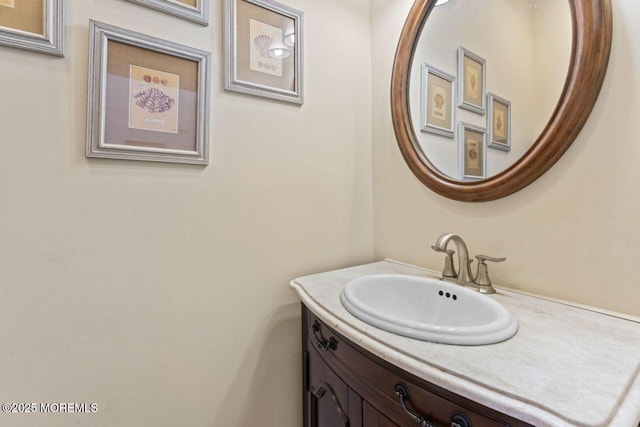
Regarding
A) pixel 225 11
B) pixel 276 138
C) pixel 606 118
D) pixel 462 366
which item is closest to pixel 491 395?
pixel 462 366

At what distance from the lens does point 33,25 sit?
757 mm

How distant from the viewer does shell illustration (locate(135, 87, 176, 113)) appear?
0.89 meters

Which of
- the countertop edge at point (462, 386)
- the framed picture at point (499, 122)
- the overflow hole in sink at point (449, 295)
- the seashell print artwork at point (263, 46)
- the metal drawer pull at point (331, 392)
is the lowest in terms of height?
the metal drawer pull at point (331, 392)

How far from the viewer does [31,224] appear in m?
0.76

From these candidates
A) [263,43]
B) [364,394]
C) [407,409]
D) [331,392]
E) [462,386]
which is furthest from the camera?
[263,43]

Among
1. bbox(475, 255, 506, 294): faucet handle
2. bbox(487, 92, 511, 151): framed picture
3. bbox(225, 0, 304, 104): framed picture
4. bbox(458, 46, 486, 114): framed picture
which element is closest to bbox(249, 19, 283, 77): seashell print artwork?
bbox(225, 0, 304, 104): framed picture

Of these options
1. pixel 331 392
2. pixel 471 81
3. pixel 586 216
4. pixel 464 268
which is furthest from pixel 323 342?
pixel 471 81

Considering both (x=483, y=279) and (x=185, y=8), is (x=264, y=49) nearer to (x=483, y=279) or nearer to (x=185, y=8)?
(x=185, y=8)

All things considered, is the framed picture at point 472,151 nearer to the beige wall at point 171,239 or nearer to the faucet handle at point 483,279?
the faucet handle at point 483,279

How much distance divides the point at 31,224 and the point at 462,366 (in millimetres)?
1106

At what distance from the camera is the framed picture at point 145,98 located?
0.82 meters

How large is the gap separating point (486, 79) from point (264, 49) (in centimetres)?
83

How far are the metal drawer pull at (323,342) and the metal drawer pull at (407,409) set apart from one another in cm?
24

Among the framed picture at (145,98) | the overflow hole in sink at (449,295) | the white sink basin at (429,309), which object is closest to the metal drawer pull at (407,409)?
the white sink basin at (429,309)
